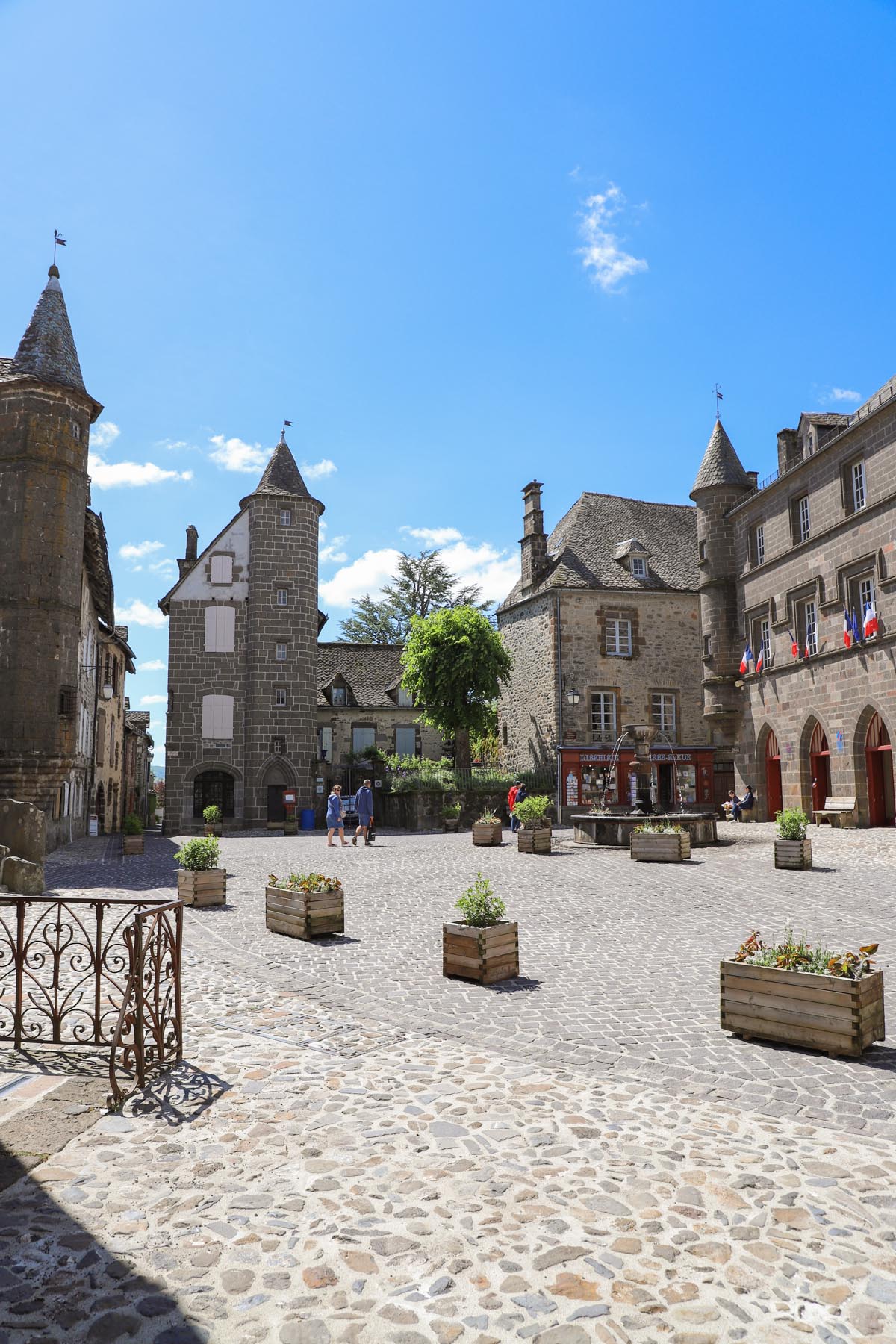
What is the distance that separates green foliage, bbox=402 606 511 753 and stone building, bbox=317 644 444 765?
671 centimetres

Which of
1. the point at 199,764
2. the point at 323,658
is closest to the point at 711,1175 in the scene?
the point at 199,764

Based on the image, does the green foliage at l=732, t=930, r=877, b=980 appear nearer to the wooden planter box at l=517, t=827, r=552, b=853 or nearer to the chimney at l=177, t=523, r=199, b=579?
the wooden planter box at l=517, t=827, r=552, b=853

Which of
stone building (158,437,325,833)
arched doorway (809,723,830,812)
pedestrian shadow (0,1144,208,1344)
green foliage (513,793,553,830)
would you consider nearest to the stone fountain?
green foliage (513,793,553,830)

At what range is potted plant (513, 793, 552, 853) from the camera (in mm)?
20406

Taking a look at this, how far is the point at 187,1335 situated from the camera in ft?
10.1

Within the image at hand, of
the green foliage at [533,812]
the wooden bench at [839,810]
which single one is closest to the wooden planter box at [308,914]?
the green foliage at [533,812]

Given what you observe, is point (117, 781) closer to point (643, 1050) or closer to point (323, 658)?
point (323, 658)

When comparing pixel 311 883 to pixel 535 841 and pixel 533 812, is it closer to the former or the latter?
pixel 535 841

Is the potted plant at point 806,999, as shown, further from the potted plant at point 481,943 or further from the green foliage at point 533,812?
the green foliage at point 533,812

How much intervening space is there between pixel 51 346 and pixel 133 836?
12.5 meters

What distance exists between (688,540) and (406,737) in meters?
16.1

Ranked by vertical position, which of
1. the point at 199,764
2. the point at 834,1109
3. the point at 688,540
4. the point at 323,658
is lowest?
the point at 834,1109

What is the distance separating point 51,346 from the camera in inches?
875

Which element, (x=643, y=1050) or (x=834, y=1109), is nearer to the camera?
(x=834, y=1109)
